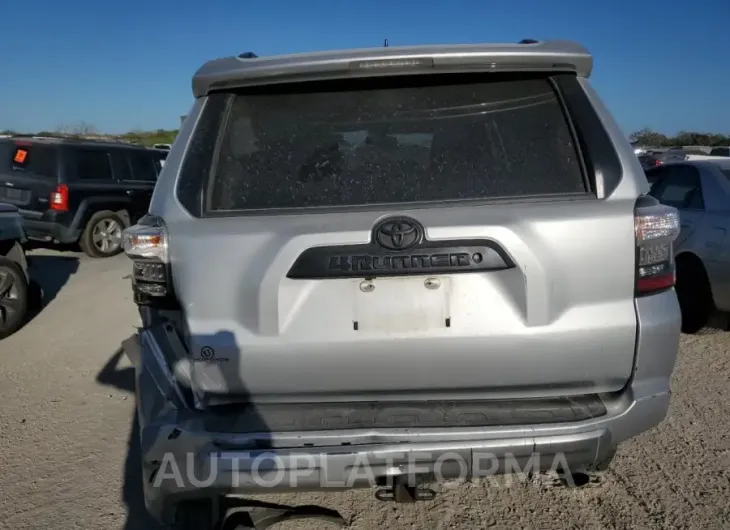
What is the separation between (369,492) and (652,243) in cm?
183

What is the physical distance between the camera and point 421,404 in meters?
2.29

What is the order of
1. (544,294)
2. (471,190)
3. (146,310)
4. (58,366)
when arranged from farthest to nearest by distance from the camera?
(58,366), (146,310), (471,190), (544,294)

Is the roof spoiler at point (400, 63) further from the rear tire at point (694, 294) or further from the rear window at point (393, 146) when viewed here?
the rear tire at point (694, 294)

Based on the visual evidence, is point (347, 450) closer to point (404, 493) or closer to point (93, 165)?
point (404, 493)

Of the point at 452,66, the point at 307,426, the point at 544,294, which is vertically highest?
the point at 452,66

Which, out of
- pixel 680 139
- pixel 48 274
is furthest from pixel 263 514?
pixel 680 139

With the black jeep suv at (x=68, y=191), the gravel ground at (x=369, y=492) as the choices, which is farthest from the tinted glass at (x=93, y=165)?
the gravel ground at (x=369, y=492)

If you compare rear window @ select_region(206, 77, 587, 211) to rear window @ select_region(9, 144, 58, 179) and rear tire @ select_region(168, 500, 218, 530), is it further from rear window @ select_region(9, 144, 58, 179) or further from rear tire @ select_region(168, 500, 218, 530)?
rear window @ select_region(9, 144, 58, 179)

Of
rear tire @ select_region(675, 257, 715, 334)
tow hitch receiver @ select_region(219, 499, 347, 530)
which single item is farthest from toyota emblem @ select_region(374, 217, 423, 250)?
rear tire @ select_region(675, 257, 715, 334)

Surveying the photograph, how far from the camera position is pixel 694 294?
5.68m

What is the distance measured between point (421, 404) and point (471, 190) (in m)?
0.78

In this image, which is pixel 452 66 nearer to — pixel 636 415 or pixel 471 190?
pixel 471 190

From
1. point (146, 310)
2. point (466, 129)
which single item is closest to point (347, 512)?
point (146, 310)

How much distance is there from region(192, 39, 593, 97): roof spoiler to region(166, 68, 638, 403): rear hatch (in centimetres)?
32
